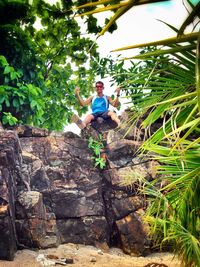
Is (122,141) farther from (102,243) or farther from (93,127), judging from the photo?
(102,243)

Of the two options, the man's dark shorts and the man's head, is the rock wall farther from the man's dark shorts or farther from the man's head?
the man's head

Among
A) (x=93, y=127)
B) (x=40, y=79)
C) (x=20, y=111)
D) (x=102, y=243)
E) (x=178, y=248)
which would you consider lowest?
(x=102, y=243)

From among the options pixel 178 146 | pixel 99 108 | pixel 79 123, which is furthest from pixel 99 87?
pixel 178 146

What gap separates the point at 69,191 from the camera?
275 inches

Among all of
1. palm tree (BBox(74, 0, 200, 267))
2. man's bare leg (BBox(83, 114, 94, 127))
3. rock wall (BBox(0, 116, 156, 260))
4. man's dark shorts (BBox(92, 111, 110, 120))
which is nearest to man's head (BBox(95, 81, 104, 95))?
man's dark shorts (BBox(92, 111, 110, 120))

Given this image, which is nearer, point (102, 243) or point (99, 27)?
point (99, 27)

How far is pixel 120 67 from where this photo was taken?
29.9ft

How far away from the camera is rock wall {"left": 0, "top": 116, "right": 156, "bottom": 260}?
5.55 metres

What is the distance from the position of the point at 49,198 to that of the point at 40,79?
10.8 ft

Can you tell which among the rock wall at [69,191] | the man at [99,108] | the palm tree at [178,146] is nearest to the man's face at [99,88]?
the man at [99,108]

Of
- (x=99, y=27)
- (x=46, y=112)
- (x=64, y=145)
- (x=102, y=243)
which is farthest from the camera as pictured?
(x=46, y=112)

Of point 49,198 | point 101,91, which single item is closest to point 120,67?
point 101,91

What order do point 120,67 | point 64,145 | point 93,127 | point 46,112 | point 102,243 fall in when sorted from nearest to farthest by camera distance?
point 102,243, point 64,145, point 93,127, point 120,67, point 46,112

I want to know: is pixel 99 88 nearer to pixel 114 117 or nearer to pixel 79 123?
pixel 114 117
